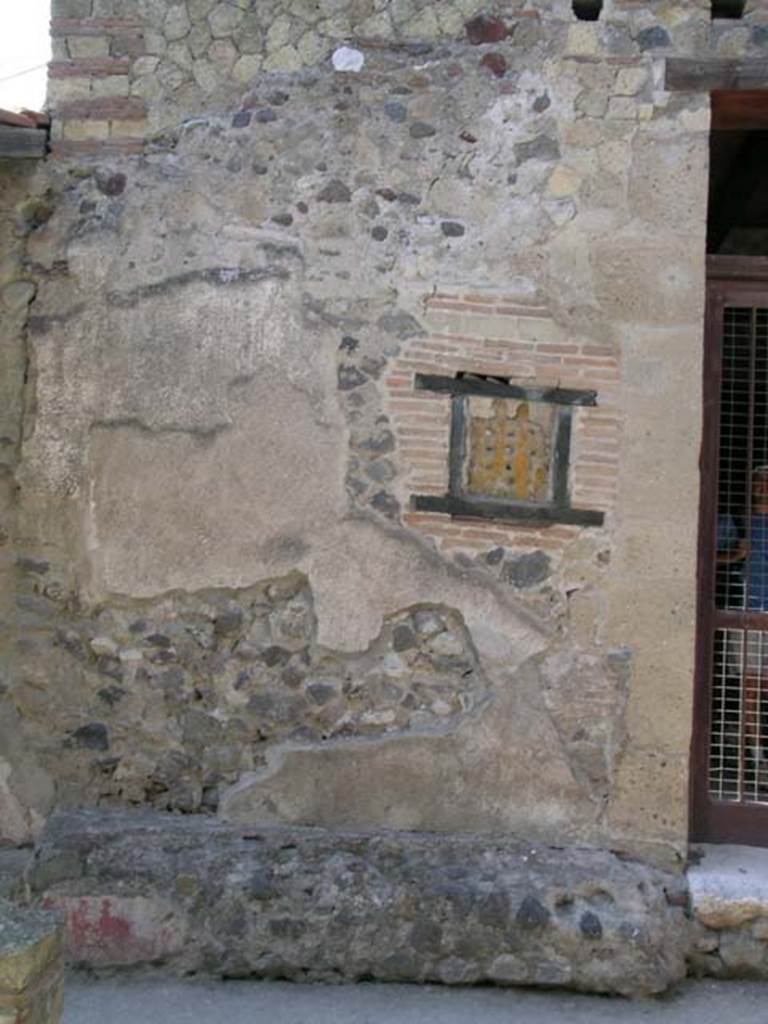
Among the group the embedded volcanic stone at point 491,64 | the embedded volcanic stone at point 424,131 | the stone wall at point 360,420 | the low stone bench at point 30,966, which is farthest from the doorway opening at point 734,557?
the low stone bench at point 30,966

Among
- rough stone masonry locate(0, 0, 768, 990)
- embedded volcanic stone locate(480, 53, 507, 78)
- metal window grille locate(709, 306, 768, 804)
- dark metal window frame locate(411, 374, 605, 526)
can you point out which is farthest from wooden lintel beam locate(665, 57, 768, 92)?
dark metal window frame locate(411, 374, 605, 526)

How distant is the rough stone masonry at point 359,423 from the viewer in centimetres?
434

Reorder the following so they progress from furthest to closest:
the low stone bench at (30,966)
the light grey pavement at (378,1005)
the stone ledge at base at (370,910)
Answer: the stone ledge at base at (370,910) < the light grey pavement at (378,1005) < the low stone bench at (30,966)

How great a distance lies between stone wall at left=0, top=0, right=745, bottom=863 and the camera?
4.34 metres

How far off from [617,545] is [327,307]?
1340mm

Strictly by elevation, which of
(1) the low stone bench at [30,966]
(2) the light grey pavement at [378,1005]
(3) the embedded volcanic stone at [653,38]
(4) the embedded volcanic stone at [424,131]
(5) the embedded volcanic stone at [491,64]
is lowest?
(2) the light grey pavement at [378,1005]

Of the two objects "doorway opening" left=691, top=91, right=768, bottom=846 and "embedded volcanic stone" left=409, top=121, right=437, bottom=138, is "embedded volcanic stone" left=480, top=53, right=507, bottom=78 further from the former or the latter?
"doorway opening" left=691, top=91, right=768, bottom=846

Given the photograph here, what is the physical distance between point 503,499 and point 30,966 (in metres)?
2.41

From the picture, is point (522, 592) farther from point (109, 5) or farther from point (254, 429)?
point (109, 5)

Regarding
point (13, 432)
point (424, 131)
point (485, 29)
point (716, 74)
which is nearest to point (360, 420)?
point (424, 131)

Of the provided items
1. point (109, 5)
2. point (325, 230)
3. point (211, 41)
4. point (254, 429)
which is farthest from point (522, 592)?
point (109, 5)

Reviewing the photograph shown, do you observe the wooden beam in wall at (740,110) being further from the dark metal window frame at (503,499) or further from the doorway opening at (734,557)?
the dark metal window frame at (503,499)

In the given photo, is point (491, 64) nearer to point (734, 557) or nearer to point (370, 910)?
point (734, 557)

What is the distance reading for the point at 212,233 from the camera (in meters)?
4.51
